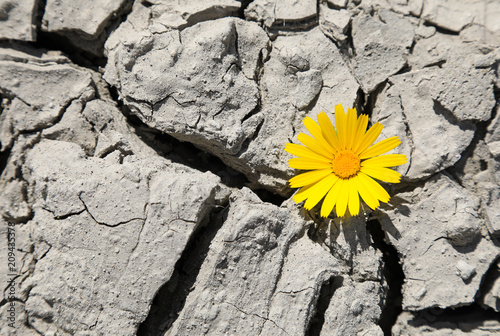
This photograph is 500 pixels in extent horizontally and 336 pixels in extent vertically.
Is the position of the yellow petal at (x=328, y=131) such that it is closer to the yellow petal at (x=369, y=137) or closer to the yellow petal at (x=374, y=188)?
the yellow petal at (x=369, y=137)

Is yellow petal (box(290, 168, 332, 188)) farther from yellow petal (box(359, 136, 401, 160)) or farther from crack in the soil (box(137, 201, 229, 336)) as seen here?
crack in the soil (box(137, 201, 229, 336))

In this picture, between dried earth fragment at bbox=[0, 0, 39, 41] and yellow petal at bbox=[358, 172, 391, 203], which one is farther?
dried earth fragment at bbox=[0, 0, 39, 41]

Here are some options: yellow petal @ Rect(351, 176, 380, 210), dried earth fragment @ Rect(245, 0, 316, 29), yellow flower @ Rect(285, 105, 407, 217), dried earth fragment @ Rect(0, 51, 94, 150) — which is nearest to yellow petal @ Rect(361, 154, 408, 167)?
yellow flower @ Rect(285, 105, 407, 217)

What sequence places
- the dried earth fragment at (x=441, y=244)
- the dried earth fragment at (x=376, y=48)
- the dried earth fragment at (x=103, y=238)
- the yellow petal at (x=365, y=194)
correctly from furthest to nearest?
the dried earth fragment at (x=376, y=48) < the dried earth fragment at (x=441, y=244) < the yellow petal at (x=365, y=194) < the dried earth fragment at (x=103, y=238)

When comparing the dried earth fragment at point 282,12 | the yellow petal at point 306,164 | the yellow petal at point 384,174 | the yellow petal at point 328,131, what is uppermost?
the dried earth fragment at point 282,12

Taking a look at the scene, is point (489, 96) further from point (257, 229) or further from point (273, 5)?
point (257, 229)

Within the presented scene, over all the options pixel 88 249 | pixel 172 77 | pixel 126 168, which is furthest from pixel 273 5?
pixel 88 249

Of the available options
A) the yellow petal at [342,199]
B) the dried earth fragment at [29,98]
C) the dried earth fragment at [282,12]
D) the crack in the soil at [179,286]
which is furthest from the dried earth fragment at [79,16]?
the yellow petal at [342,199]

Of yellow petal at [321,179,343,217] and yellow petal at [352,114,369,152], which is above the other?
yellow petal at [352,114,369,152]
